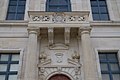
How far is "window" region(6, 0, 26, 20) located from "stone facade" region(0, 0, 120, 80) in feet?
2.75

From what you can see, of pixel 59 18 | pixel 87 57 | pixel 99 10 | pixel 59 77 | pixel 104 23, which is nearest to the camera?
pixel 87 57

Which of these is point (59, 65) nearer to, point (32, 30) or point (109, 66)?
point (32, 30)

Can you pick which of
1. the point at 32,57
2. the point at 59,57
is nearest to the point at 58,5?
the point at 59,57

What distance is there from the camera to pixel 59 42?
45.1 feet

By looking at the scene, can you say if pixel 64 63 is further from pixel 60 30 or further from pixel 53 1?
pixel 53 1

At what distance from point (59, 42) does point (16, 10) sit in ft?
14.8

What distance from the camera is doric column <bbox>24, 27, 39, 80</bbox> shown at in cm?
1148

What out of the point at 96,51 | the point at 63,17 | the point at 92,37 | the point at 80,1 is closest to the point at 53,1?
the point at 80,1

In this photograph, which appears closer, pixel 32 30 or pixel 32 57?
pixel 32 57

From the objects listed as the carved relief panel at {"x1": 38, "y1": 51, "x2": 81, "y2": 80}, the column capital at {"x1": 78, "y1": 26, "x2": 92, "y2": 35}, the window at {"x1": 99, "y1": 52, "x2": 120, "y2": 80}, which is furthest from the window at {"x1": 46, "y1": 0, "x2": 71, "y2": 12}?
the window at {"x1": 99, "y1": 52, "x2": 120, "y2": 80}

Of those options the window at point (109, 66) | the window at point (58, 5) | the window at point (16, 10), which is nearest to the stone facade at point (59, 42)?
the window at point (109, 66)

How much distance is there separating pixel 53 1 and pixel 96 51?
17.5 feet

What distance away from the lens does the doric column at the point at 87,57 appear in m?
11.5

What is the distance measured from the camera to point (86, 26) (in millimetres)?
13141
